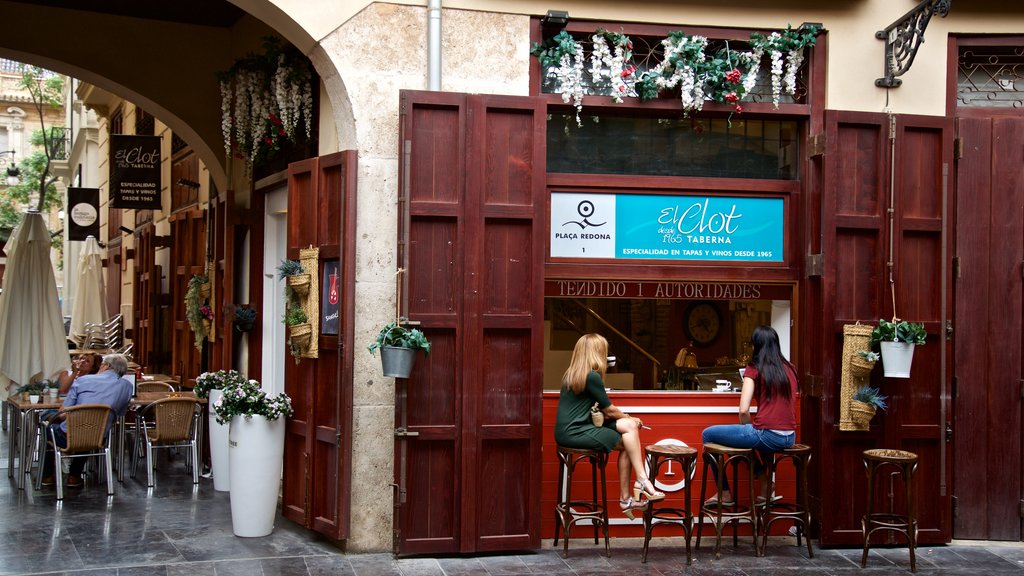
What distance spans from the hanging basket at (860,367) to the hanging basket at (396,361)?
3.43 m

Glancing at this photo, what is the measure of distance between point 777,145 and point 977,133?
1.61 m

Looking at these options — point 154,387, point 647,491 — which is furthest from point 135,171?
point 647,491

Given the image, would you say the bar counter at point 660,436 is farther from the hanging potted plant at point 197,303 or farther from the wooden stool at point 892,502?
the hanging potted plant at point 197,303

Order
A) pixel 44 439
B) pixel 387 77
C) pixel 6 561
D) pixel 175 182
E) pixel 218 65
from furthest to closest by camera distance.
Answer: pixel 175 182 < pixel 218 65 < pixel 44 439 < pixel 387 77 < pixel 6 561

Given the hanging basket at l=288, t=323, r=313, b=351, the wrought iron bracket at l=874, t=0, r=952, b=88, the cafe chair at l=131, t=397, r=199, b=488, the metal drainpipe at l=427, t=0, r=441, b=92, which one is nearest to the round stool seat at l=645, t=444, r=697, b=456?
the hanging basket at l=288, t=323, r=313, b=351

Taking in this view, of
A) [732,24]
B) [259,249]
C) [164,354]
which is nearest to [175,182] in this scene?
[164,354]

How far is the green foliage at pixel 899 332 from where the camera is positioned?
7.48 m

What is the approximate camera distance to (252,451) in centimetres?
770

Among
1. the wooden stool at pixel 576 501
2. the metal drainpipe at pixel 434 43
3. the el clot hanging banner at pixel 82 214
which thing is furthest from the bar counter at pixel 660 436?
the el clot hanging banner at pixel 82 214

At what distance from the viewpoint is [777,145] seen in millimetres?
8234

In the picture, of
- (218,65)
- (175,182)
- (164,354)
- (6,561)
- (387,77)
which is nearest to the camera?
(6,561)

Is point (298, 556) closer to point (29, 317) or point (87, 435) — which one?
point (87, 435)

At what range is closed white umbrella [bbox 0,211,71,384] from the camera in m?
10.6

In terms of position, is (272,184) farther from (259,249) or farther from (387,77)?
(387,77)
